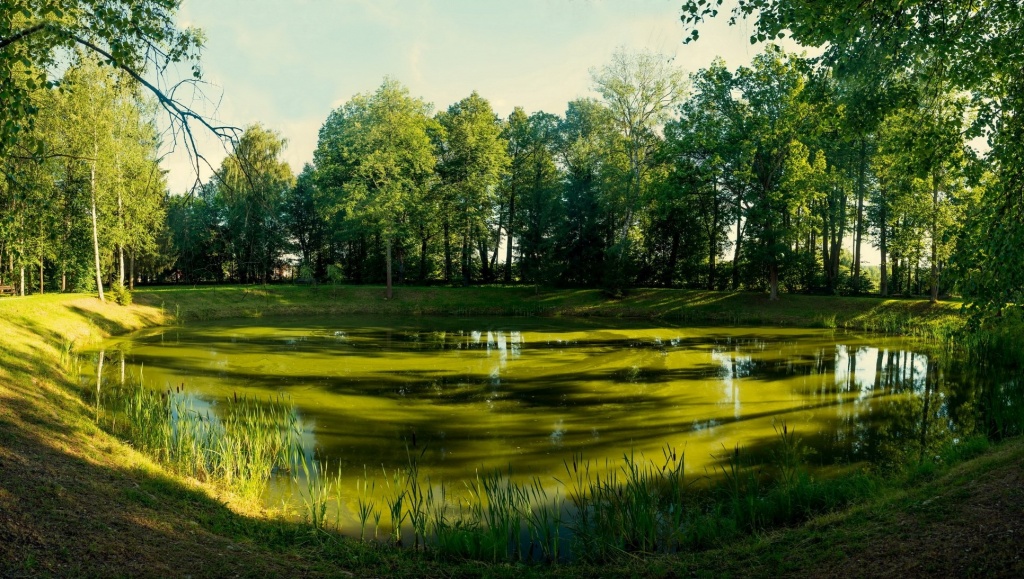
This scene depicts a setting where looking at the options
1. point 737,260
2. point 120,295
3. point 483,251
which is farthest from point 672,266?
point 120,295

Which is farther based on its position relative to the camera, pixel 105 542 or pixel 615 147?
pixel 615 147

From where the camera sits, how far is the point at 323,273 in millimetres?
52438

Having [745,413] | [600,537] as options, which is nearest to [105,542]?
[600,537]

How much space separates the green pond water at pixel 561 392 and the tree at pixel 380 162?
14704mm

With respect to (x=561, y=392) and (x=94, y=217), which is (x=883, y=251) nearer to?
(x=561, y=392)

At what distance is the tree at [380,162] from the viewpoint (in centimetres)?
3969

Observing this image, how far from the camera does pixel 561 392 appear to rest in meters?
14.9

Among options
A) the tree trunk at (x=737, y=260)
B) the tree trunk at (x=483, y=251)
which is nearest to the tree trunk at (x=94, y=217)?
the tree trunk at (x=483, y=251)

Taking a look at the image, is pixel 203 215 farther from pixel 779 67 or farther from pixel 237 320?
pixel 779 67

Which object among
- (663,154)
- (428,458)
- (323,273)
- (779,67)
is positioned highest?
(779,67)

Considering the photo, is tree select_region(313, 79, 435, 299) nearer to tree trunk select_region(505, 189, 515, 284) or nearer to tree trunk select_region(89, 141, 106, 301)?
tree trunk select_region(505, 189, 515, 284)

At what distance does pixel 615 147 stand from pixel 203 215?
30701 mm

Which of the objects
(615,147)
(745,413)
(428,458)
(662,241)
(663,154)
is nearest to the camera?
(428,458)

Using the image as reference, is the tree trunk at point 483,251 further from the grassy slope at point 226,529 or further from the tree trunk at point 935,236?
the grassy slope at point 226,529
